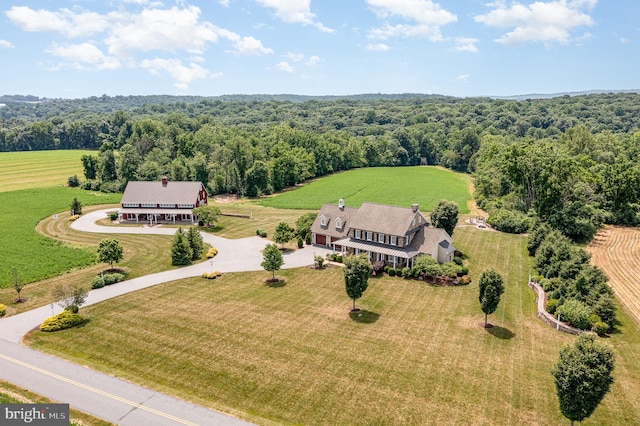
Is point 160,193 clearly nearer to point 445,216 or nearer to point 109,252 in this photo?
point 109,252

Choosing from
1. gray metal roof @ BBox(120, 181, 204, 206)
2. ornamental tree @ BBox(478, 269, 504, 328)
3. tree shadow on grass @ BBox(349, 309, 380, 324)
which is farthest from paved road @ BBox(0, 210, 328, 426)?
gray metal roof @ BBox(120, 181, 204, 206)

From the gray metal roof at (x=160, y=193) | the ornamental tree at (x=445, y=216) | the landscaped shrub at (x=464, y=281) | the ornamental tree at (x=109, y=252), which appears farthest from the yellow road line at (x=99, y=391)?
the gray metal roof at (x=160, y=193)

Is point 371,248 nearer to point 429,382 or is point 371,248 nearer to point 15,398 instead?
point 429,382

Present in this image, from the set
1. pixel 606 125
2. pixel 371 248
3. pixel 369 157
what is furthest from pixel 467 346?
pixel 606 125

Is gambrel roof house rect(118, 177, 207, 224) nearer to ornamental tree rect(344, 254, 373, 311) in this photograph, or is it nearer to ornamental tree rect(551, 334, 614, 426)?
ornamental tree rect(344, 254, 373, 311)

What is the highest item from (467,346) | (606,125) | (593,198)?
(606,125)

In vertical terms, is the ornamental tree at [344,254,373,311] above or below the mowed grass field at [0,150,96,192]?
below
